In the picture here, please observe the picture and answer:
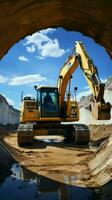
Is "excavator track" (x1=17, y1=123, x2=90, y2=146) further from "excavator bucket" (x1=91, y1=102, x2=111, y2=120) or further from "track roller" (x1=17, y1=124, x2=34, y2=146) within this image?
"excavator bucket" (x1=91, y1=102, x2=111, y2=120)

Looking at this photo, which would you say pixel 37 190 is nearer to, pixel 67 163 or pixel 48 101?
pixel 67 163

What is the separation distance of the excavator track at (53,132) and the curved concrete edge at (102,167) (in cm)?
732

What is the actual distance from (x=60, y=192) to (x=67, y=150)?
8.92 metres

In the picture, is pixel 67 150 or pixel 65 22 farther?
pixel 67 150

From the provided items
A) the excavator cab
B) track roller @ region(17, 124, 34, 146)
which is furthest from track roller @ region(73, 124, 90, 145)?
track roller @ region(17, 124, 34, 146)

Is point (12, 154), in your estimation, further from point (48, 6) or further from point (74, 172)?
point (48, 6)

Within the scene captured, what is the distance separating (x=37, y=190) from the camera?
9.49 meters

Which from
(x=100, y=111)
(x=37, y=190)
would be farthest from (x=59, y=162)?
(x=37, y=190)

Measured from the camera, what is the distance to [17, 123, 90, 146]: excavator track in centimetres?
1944

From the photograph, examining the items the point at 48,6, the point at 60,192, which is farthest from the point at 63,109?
the point at 48,6

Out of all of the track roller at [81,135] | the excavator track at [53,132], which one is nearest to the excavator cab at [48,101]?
the excavator track at [53,132]

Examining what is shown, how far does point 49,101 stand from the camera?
65.9 ft

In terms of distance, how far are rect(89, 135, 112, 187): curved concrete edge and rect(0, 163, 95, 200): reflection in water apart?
61 centimetres

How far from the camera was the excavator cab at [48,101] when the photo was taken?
20.0m
